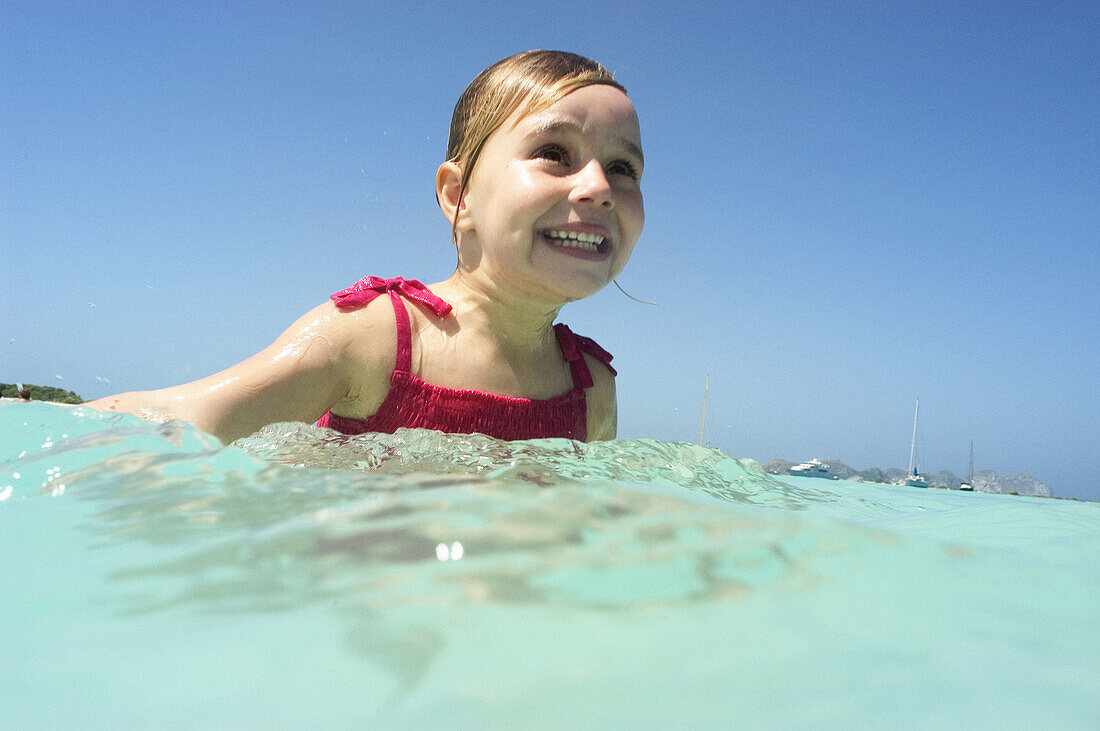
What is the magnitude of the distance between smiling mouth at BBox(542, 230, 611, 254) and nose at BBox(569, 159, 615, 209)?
0.40ft

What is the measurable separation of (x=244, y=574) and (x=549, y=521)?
1.63ft

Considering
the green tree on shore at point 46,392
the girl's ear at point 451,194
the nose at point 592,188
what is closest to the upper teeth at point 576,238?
the nose at point 592,188

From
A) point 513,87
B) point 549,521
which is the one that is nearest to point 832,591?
point 549,521

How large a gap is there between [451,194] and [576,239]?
0.68 m

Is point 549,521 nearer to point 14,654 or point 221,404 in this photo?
point 14,654

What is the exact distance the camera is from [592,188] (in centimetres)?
262

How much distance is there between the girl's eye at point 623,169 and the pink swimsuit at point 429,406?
840 millimetres

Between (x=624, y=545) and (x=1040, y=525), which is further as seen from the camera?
(x=1040, y=525)

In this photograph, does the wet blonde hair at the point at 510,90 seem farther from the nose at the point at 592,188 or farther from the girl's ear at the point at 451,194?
the nose at the point at 592,188

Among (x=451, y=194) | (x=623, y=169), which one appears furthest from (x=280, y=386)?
(x=623, y=169)

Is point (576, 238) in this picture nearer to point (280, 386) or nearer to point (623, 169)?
point (623, 169)

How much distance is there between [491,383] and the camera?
2848 mm

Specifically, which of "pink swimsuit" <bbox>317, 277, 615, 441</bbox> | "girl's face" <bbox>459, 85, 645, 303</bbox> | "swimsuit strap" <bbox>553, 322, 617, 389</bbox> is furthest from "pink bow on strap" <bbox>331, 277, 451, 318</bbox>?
"swimsuit strap" <bbox>553, 322, 617, 389</bbox>

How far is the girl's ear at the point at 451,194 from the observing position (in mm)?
3014
